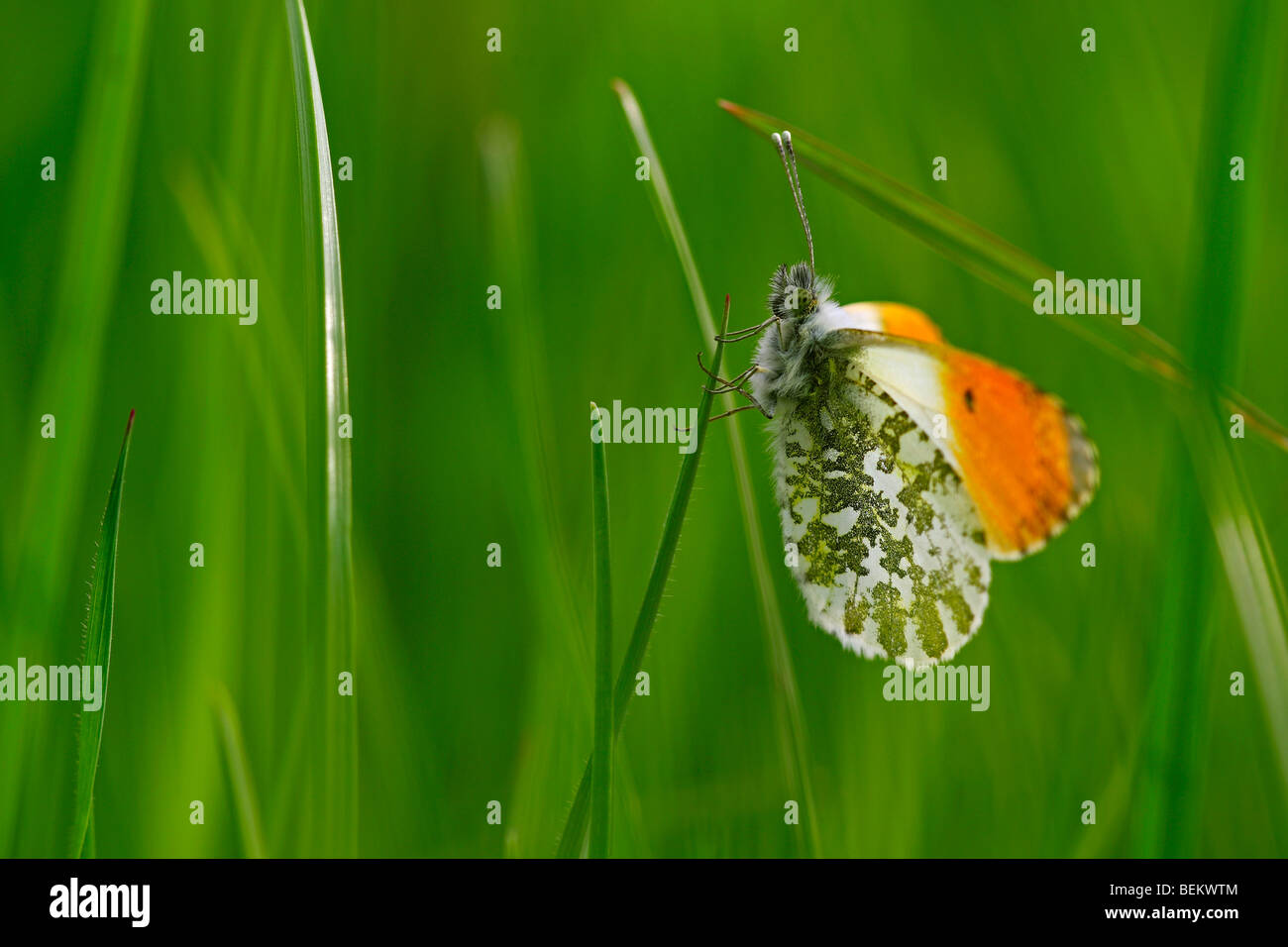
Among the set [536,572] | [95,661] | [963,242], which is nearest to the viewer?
[95,661]

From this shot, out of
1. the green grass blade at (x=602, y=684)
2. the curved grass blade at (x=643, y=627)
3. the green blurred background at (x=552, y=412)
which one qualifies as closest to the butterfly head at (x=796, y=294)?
the green blurred background at (x=552, y=412)

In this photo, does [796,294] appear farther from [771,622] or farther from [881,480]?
[771,622]

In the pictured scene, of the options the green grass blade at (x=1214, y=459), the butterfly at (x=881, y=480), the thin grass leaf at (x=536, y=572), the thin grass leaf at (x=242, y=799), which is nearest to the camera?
the green grass blade at (x=1214, y=459)

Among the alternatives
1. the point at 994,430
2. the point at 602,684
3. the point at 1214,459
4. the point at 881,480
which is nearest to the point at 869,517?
the point at 881,480

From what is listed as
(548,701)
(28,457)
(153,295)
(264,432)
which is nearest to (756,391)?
(548,701)

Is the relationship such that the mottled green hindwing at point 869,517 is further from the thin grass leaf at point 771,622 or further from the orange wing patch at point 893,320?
the thin grass leaf at point 771,622

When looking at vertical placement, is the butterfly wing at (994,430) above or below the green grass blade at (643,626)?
above

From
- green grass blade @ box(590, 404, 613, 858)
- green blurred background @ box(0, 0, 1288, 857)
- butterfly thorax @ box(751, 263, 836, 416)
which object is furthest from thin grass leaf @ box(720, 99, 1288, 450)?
butterfly thorax @ box(751, 263, 836, 416)
